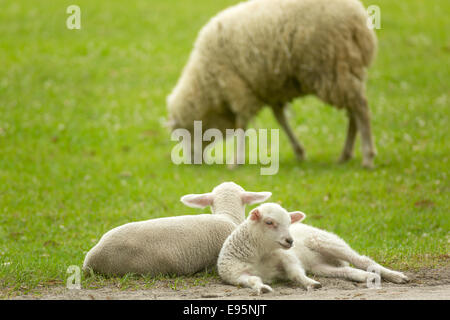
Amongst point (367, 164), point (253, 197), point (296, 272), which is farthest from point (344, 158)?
point (296, 272)

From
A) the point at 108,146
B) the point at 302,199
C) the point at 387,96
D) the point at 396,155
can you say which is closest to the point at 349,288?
the point at 302,199

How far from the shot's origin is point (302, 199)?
848 cm

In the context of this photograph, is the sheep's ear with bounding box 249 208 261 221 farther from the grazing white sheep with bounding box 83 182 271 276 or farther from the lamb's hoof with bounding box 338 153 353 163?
the lamb's hoof with bounding box 338 153 353 163

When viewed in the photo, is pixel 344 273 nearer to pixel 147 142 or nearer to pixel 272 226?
pixel 272 226

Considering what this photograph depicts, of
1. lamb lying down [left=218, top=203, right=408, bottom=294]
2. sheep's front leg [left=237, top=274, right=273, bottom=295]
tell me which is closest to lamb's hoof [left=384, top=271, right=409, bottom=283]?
lamb lying down [left=218, top=203, right=408, bottom=294]

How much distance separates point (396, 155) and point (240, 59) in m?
2.95

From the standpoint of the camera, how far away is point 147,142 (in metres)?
13.0

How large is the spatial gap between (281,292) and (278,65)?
19.9ft

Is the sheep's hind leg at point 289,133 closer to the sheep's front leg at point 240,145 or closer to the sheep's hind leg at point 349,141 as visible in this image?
the sheep's front leg at point 240,145

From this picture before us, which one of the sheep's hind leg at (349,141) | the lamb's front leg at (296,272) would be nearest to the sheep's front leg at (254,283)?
the lamb's front leg at (296,272)

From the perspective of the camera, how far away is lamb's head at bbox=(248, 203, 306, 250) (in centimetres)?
495

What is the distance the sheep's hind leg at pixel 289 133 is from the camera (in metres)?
11.3
